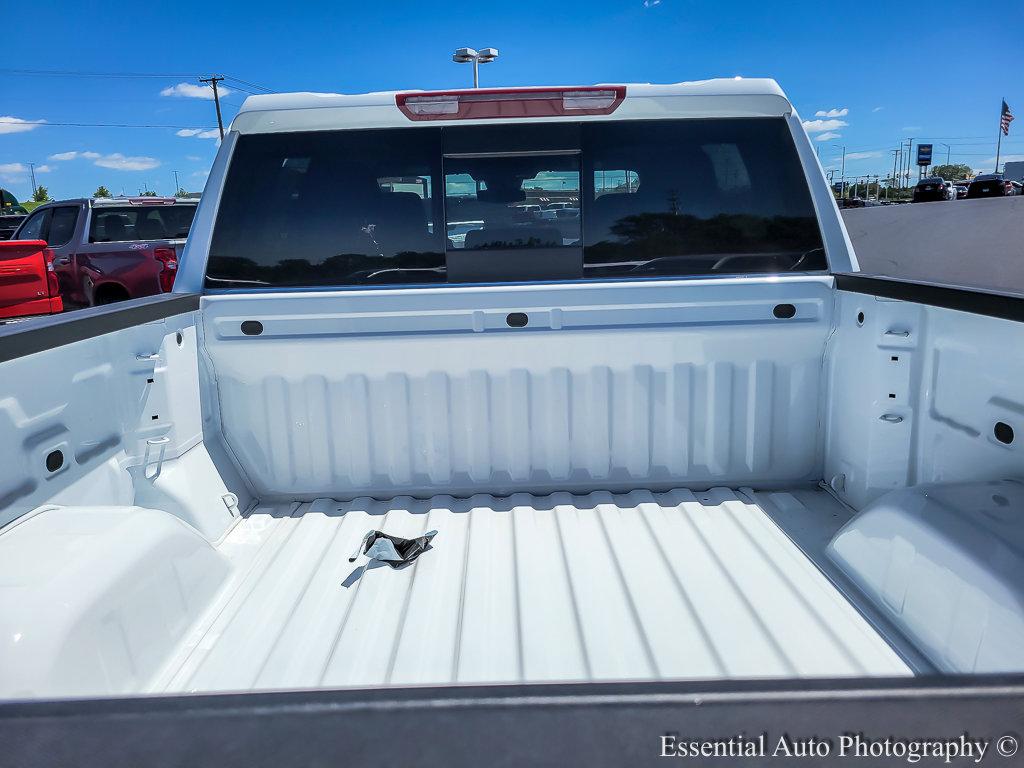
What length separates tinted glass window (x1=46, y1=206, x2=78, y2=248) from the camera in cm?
1134

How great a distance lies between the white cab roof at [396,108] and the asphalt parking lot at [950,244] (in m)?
7.09

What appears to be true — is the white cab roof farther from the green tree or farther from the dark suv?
the green tree

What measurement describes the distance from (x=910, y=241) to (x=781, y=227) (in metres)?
20.4

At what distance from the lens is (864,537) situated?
7.82 ft

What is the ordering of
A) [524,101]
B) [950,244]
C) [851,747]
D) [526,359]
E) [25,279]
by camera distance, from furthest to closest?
1. [950,244]
2. [25,279]
3. [526,359]
4. [524,101]
5. [851,747]

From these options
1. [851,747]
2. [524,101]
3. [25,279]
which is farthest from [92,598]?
[25,279]

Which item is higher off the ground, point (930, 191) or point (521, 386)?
point (930, 191)

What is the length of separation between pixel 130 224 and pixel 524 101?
10.3 meters

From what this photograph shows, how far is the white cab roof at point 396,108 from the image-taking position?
9.70ft

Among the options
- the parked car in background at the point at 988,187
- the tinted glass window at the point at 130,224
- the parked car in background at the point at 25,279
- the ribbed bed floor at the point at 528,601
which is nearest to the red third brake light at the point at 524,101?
the ribbed bed floor at the point at 528,601

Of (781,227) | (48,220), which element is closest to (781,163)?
(781,227)

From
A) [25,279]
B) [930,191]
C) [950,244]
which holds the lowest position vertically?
[950,244]

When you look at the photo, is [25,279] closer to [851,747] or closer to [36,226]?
[36,226]

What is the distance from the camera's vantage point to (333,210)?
301 centimetres
